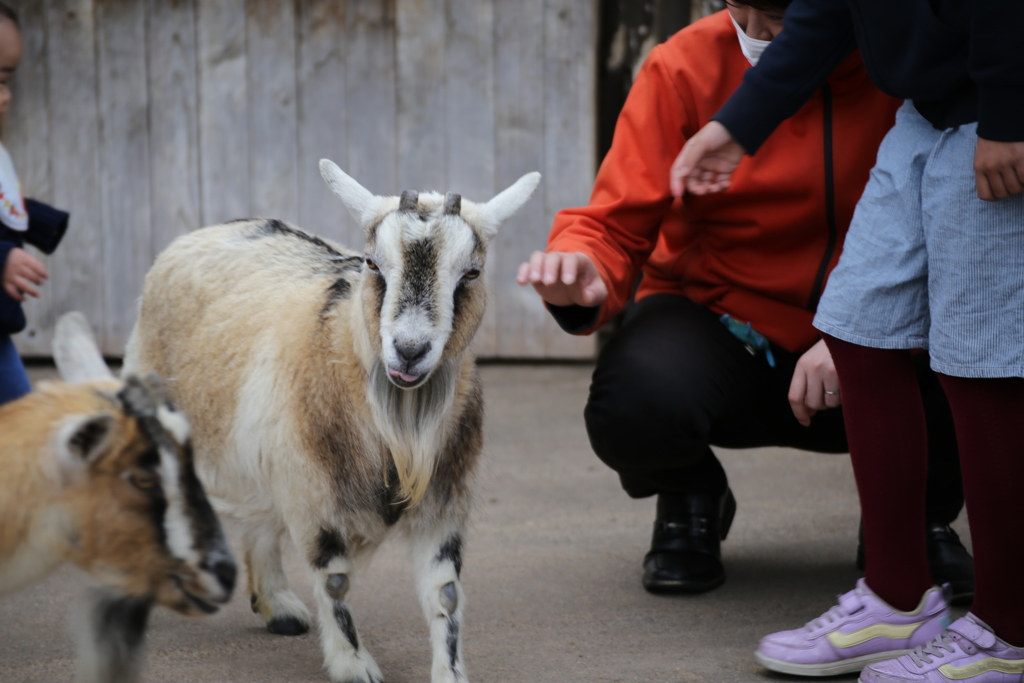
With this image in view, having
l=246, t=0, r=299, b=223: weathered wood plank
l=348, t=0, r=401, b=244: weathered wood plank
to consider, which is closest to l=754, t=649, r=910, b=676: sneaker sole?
l=348, t=0, r=401, b=244: weathered wood plank

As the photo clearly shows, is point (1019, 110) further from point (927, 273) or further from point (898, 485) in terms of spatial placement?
point (898, 485)

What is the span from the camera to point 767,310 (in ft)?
10.0

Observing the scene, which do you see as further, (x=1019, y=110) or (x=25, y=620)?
(x=25, y=620)

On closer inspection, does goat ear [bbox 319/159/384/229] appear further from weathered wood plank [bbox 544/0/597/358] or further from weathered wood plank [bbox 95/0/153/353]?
weathered wood plank [bbox 95/0/153/353]

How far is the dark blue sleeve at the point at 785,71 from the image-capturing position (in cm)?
257

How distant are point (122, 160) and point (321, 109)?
41.9 inches

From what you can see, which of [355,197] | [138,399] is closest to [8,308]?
[355,197]

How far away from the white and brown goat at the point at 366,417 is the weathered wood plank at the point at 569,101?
3226 mm

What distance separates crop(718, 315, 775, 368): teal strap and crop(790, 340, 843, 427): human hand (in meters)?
0.36

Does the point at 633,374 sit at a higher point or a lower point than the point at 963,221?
lower

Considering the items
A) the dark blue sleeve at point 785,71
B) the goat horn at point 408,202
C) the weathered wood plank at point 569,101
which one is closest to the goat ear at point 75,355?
the goat horn at point 408,202

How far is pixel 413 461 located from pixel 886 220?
1.13 m

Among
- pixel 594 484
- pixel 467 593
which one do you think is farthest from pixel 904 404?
pixel 594 484

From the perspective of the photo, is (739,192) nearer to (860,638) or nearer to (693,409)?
(693,409)
